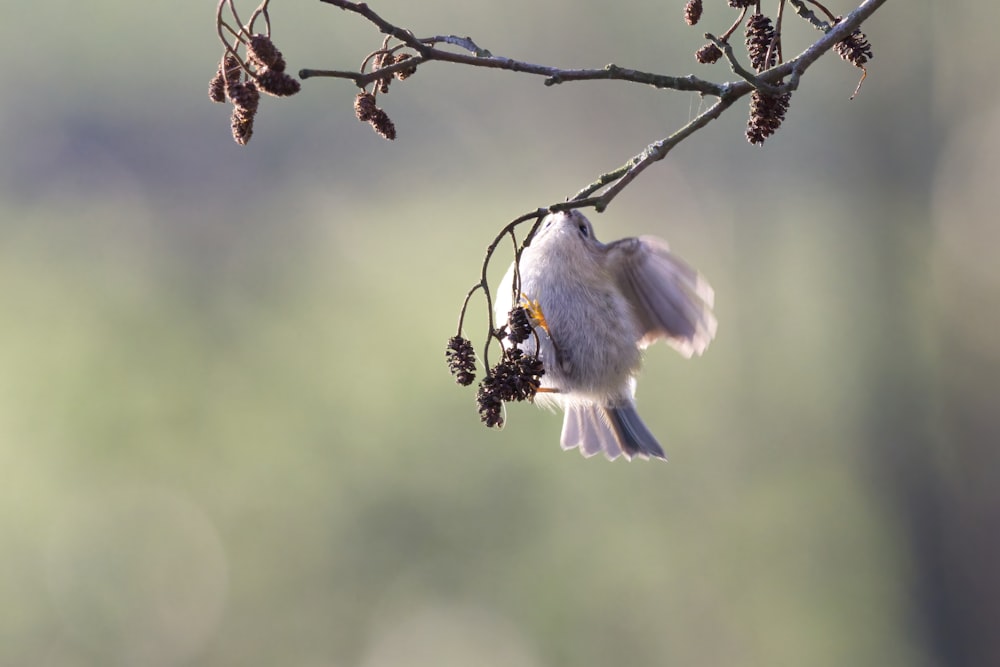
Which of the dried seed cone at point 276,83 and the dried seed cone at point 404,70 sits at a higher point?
the dried seed cone at point 404,70

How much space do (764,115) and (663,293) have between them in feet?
2.37

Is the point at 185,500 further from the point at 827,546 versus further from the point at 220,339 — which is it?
the point at 827,546

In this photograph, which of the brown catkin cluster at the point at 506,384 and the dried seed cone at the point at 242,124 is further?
the brown catkin cluster at the point at 506,384

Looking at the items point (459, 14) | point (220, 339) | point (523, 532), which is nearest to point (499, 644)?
point (523, 532)

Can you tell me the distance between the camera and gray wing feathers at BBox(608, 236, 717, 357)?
73.4 inches

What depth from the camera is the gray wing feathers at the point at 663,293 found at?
187 cm

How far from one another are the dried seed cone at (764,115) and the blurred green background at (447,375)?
15.2ft

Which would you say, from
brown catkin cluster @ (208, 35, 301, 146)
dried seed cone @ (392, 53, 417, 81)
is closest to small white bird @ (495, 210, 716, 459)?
dried seed cone @ (392, 53, 417, 81)

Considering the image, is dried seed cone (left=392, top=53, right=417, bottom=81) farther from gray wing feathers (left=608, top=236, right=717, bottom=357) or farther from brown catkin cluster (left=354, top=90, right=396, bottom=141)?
gray wing feathers (left=608, top=236, right=717, bottom=357)

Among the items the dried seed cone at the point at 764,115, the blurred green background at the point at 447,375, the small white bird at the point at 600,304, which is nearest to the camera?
the dried seed cone at the point at 764,115

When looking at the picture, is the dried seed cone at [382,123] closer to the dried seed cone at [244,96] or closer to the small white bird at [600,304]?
the dried seed cone at [244,96]

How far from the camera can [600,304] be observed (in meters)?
1.92

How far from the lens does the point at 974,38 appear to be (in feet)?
19.2

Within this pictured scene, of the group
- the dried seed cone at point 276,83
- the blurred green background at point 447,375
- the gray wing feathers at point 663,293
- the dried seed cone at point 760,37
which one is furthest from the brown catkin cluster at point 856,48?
the blurred green background at point 447,375
